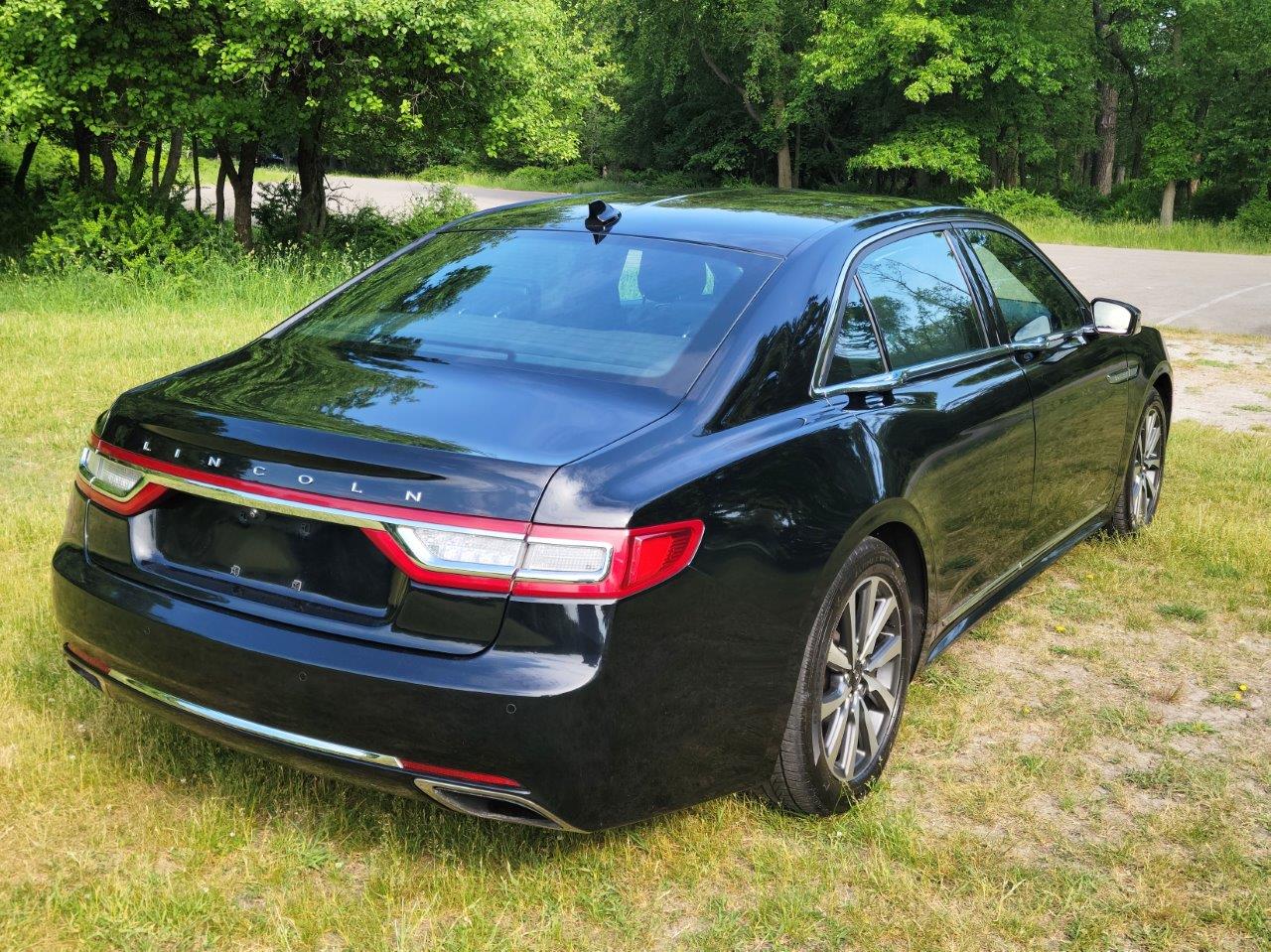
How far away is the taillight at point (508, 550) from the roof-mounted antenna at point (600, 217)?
1.38 metres

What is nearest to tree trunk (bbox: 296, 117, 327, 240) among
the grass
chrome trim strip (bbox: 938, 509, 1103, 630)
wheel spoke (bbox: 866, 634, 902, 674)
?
the grass

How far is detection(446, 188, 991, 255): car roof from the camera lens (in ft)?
12.1

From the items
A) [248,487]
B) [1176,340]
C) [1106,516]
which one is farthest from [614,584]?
[1176,340]

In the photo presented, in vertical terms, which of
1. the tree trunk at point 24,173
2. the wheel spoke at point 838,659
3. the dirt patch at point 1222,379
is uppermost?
the tree trunk at point 24,173

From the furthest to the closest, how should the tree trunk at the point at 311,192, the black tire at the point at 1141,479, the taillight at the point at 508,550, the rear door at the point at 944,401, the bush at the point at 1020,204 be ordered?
the bush at the point at 1020,204 < the tree trunk at the point at 311,192 < the black tire at the point at 1141,479 < the rear door at the point at 944,401 < the taillight at the point at 508,550

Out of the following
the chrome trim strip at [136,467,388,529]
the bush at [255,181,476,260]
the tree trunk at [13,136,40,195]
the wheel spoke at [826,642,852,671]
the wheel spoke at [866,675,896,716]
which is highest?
the tree trunk at [13,136,40,195]

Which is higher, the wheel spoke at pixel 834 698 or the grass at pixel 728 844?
the wheel spoke at pixel 834 698

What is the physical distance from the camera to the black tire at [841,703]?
3174mm

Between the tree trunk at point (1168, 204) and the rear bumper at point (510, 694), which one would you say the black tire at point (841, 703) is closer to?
the rear bumper at point (510, 694)

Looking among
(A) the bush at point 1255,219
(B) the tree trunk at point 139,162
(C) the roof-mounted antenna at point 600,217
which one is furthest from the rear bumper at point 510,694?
(A) the bush at point 1255,219

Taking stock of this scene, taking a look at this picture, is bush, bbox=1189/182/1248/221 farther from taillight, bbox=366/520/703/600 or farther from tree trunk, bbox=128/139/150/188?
taillight, bbox=366/520/703/600

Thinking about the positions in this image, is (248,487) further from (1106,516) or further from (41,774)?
(1106,516)

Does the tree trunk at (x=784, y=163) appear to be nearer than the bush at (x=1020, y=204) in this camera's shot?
No

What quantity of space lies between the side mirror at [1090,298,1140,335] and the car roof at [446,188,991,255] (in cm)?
101
